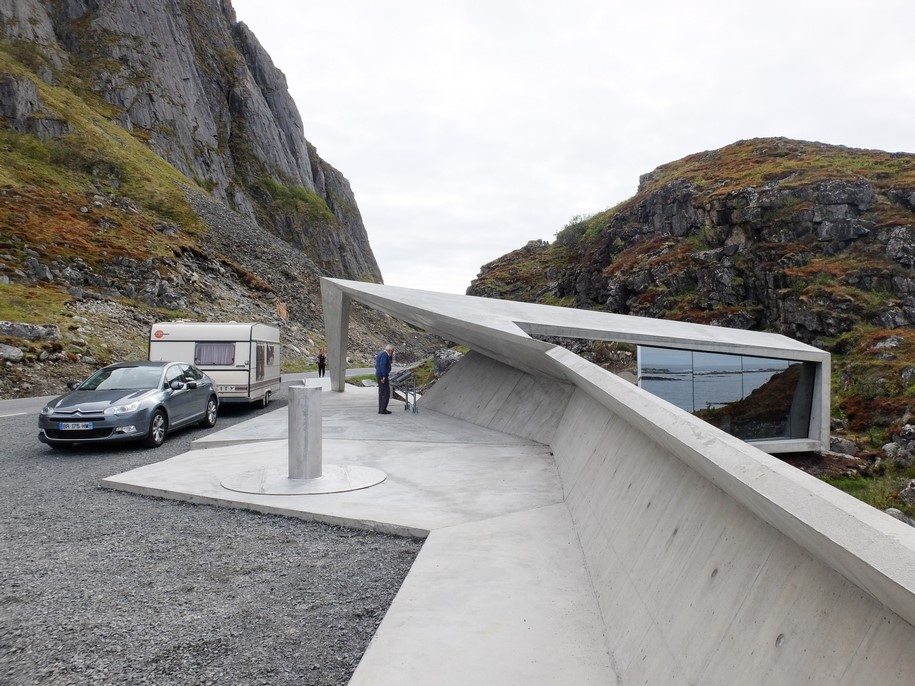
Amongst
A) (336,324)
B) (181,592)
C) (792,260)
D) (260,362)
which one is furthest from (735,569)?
(792,260)

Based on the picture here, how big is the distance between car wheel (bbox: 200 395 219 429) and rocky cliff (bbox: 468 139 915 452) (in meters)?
20.8

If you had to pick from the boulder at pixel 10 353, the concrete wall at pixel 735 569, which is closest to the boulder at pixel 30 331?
the boulder at pixel 10 353

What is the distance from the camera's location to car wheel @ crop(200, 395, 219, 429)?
13.0 metres

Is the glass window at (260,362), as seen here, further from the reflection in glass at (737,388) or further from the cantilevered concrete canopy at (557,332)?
the reflection in glass at (737,388)

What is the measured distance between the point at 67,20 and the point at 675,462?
83444 millimetres

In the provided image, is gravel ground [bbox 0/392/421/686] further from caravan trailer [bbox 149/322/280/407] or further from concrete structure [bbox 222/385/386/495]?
caravan trailer [bbox 149/322/280/407]

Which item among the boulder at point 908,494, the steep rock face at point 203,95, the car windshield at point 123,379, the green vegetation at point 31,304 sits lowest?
the boulder at point 908,494

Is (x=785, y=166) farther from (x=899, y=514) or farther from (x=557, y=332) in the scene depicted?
(x=557, y=332)

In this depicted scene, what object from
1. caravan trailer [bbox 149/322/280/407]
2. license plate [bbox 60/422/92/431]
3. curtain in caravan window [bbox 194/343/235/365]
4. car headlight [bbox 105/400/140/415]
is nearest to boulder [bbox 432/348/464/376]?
caravan trailer [bbox 149/322/280/407]

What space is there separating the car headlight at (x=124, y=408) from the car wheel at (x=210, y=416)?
2.89 meters

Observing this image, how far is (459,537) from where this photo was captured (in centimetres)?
495

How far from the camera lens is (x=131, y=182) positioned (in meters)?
45.7

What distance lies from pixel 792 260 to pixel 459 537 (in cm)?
3290

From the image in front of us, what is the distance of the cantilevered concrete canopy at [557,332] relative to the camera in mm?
10266
